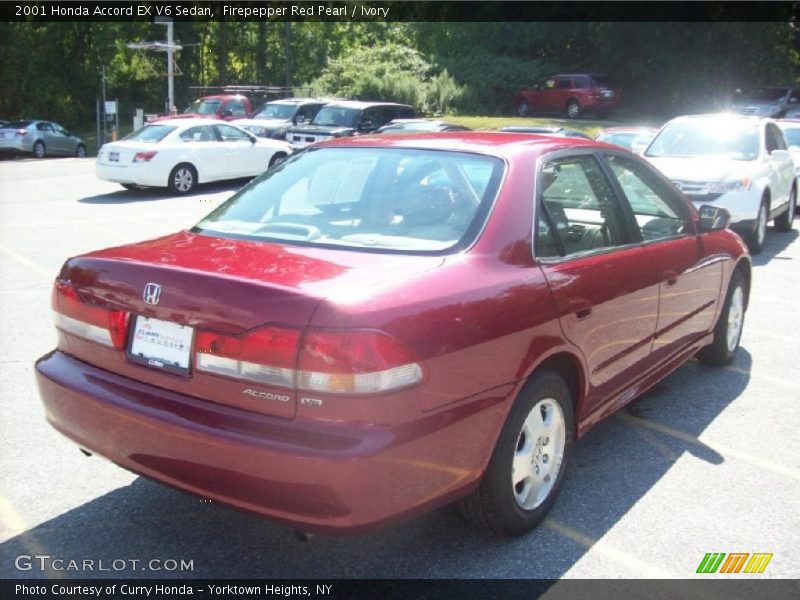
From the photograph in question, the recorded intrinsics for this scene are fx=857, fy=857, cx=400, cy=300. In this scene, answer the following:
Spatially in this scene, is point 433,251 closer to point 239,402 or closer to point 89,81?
point 239,402

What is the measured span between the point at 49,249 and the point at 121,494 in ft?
23.4

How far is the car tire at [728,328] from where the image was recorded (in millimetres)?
5707

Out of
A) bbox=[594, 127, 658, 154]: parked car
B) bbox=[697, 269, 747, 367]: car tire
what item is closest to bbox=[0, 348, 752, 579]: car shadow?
bbox=[697, 269, 747, 367]: car tire

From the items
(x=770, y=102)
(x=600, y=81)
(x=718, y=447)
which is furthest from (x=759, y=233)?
(x=600, y=81)

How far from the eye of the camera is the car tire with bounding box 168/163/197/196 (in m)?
16.8

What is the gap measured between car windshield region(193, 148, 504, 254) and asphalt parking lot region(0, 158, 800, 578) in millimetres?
1173

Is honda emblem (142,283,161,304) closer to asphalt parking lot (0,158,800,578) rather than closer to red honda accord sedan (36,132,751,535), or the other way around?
red honda accord sedan (36,132,751,535)

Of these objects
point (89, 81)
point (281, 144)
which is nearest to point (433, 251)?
point (281, 144)

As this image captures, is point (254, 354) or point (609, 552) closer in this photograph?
point (254, 354)

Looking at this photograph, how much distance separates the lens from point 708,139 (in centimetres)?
1170

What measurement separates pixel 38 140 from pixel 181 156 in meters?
15.4

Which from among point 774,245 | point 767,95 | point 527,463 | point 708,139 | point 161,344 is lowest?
point 774,245

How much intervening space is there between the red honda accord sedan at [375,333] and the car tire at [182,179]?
13103mm

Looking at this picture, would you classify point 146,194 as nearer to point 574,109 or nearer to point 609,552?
point 609,552
